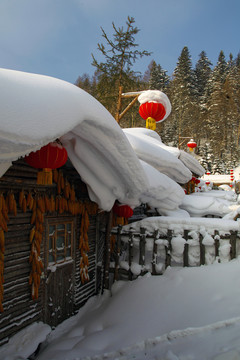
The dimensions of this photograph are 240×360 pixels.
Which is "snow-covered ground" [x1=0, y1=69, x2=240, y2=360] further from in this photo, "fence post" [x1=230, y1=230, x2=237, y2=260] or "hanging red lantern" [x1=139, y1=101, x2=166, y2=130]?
"hanging red lantern" [x1=139, y1=101, x2=166, y2=130]

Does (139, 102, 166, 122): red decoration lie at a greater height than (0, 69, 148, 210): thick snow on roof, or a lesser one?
greater

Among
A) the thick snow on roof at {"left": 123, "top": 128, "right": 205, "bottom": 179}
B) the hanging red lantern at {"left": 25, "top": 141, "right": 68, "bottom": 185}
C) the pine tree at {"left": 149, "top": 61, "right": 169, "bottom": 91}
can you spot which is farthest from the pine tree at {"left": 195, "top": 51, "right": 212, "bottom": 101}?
the hanging red lantern at {"left": 25, "top": 141, "right": 68, "bottom": 185}

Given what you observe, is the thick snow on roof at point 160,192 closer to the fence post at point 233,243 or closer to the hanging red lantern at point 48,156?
the fence post at point 233,243

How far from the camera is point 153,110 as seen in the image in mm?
11055

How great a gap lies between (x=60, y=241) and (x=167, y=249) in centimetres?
261

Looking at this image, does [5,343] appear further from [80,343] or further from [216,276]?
[216,276]

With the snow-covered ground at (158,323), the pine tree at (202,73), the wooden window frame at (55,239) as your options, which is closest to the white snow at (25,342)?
the snow-covered ground at (158,323)

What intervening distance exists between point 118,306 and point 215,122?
127 feet

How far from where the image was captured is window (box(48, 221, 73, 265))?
4730 mm

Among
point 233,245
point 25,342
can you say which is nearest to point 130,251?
point 233,245

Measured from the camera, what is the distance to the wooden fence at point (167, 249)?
5.06 m

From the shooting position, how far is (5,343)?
3.62 m

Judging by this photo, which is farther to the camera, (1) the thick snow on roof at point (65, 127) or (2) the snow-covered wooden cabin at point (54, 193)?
(2) the snow-covered wooden cabin at point (54, 193)

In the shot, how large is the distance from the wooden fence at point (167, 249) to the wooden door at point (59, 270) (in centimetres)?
133
